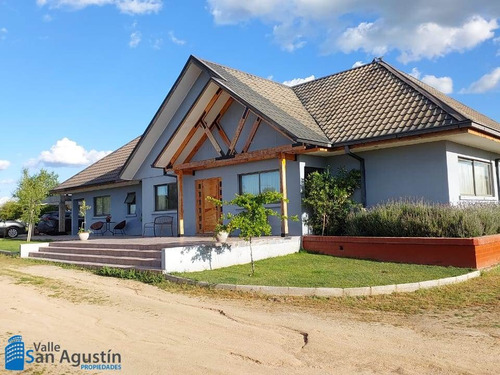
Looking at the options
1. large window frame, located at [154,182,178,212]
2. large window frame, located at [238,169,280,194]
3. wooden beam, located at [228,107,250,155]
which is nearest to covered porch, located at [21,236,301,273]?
large window frame, located at [238,169,280,194]

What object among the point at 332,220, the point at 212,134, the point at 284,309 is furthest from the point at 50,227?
the point at 284,309

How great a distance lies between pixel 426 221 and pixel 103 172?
60.4 feet

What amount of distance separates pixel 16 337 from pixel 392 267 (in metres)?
8.28

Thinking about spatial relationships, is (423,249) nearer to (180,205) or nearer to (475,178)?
(475,178)

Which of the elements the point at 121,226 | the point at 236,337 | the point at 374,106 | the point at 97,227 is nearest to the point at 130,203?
the point at 121,226

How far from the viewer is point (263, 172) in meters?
16.4

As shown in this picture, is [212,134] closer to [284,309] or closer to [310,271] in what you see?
[310,271]

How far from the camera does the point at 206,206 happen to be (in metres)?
18.8

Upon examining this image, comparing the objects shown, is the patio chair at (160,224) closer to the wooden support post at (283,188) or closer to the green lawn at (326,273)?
the wooden support post at (283,188)

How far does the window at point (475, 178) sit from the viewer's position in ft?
49.1

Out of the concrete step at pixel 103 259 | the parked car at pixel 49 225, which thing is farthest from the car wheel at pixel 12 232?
the concrete step at pixel 103 259

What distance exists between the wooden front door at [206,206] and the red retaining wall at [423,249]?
6.08 meters

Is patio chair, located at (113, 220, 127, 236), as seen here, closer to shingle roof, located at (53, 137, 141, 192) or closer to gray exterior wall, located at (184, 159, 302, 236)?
shingle roof, located at (53, 137, 141, 192)

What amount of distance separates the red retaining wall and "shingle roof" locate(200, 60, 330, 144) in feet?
11.4
